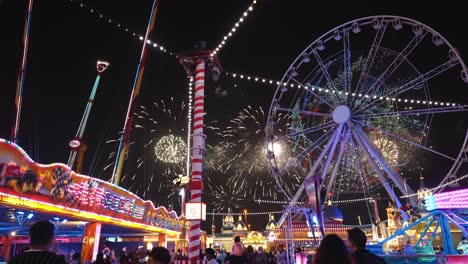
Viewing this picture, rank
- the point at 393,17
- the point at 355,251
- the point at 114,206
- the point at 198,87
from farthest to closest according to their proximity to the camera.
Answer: the point at 114,206
the point at 393,17
the point at 198,87
the point at 355,251

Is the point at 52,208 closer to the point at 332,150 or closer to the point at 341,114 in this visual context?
the point at 332,150

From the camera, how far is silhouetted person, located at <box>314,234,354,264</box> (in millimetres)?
A: 2836

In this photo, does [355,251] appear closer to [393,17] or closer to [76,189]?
[76,189]

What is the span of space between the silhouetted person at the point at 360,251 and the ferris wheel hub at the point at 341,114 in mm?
16472

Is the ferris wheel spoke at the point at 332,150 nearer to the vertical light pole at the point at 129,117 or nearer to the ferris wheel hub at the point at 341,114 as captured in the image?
the ferris wheel hub at the point at 341,114

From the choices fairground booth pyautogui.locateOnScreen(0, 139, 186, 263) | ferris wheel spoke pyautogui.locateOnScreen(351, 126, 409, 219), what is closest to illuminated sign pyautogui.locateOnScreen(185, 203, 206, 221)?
fairground booth pyautogui.locateOnScreen(0, 139, 186, 263)

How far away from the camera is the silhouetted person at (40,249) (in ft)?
10.8

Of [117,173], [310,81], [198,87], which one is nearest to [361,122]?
[310,81]

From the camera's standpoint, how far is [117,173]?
87.1 ft

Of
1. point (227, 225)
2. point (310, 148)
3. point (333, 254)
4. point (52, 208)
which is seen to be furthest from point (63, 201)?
point (227, 225)

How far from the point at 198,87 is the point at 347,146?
11842 mm

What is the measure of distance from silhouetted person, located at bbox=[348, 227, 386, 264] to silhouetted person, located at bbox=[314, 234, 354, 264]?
1.29m

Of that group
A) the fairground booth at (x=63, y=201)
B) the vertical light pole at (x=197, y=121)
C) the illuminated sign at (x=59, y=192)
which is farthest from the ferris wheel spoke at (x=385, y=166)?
the illuminated sign at (x=59, y=192)

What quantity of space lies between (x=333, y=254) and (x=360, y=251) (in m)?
1.49
